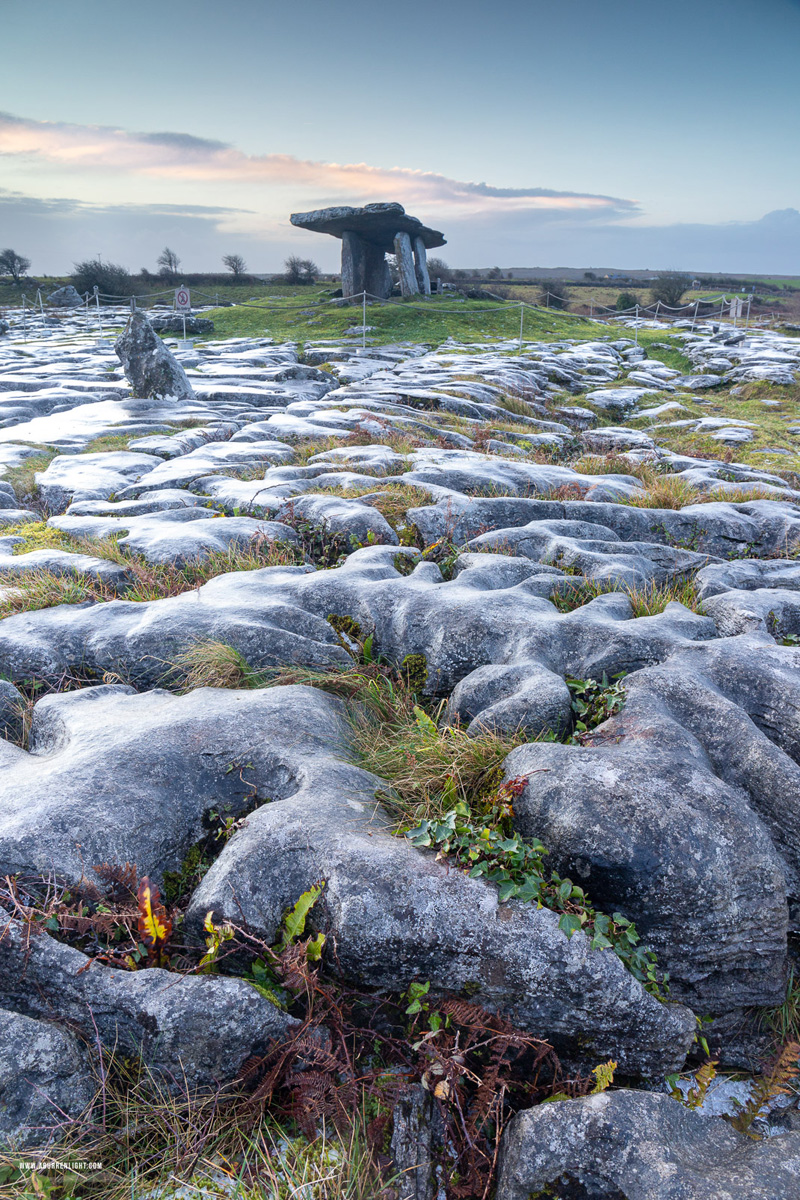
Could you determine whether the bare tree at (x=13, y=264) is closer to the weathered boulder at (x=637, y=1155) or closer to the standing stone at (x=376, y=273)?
the standing stone at (x=376, y=273)

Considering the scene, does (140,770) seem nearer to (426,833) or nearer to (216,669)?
(216,669)

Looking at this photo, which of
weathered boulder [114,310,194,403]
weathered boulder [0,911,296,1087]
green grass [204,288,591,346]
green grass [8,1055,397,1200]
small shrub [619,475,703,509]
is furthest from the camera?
green grass [204,288,591,346]

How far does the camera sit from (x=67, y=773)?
418cm

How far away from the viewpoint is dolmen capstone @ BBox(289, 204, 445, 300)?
1300 inches

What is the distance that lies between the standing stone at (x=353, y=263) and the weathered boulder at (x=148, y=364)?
20.8 metres

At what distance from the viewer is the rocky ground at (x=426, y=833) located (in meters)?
3.10

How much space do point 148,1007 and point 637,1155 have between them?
215cm

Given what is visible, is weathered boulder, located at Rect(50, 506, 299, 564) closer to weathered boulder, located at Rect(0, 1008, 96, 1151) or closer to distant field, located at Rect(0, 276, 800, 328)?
weathered boulder, located at Rect(0, 1008, 96, 1151)

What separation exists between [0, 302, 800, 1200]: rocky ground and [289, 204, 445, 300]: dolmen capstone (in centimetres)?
3003

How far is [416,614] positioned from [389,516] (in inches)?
121

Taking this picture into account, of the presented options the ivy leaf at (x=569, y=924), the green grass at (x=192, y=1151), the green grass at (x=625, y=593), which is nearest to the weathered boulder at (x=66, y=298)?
the green grass at (x=625, y=593)

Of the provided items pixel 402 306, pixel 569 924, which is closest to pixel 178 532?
pixel 569 924

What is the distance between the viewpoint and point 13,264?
220 feet

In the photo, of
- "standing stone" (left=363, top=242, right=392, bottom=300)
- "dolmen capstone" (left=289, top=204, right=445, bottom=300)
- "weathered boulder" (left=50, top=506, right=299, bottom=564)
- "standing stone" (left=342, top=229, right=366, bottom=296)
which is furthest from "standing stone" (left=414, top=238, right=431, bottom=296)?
"weathered boulder" (left=50, top=506, right=299, bottom=564)
